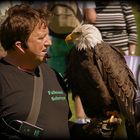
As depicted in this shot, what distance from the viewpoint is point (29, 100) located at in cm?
278

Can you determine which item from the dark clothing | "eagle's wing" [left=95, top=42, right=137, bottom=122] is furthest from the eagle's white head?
the dark clothing

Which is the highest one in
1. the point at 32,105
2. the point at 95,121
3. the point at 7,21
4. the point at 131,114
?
the point at 7,21

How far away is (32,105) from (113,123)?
93cm

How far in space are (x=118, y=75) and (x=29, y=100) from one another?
1916 millimetres

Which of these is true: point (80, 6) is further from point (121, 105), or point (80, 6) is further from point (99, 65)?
point (121, 105)

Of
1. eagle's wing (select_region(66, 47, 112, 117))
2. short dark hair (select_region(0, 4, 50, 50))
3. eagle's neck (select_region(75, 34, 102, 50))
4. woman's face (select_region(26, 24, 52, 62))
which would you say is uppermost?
short dark hair (select_region(0, 4, 50, 50))

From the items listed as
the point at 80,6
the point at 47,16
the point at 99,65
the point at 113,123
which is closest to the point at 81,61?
the point at 99,65

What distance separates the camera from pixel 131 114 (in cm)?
446

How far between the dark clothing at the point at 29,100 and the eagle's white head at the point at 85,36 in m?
1.83

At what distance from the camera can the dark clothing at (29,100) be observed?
273 cm

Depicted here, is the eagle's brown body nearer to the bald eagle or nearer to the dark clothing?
the bald eagle

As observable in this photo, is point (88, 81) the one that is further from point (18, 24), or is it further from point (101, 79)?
point (18, 24)

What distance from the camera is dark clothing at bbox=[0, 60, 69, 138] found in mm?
2734

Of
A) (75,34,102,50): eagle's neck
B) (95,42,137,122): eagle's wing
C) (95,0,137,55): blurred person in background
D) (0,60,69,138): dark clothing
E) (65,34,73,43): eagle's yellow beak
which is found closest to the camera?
(0,60,69,138): dark clothing
